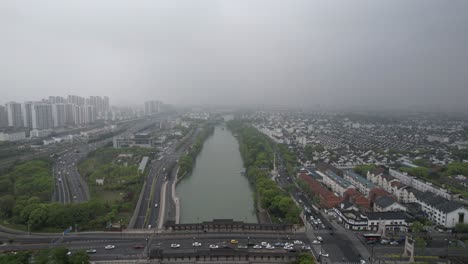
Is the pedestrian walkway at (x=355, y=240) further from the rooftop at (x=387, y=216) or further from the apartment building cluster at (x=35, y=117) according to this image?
the apartment building cluster at (x=35, y=117)

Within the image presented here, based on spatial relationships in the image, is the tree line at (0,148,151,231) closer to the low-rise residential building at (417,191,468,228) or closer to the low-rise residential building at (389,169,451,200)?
the low-rise residential building at (417,191,468,228)

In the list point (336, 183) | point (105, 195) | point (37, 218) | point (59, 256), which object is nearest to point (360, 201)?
point (336, 183)

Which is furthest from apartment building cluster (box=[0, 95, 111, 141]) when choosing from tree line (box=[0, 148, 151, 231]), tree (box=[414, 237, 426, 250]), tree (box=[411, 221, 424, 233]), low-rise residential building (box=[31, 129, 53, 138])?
tree (box=[414, 237, 426, 250])

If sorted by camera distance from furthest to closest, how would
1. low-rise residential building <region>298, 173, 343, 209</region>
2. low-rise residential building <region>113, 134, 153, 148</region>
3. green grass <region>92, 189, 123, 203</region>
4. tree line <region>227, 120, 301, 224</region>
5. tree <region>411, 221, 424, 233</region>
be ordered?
low-rise residential building <region>113, 134, 153, 148</region>
green grass <region>92, 189, 123, 203</region>
low-rise residential building <region>298, 173, 343, 209</region>
tree line <region>227, 120, 301, 224</region>
tree <region>411, 221, 424, 233</region>

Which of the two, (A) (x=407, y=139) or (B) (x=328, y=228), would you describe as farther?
Answer: (A) (x=407, y=139)

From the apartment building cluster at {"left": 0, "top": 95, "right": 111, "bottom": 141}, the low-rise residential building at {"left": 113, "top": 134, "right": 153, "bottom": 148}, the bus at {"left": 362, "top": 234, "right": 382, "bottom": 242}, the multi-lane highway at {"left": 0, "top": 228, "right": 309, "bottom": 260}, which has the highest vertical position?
the apartment building cluster at {"left": 0, "top": 95, "right": 111, "bottom": 141}

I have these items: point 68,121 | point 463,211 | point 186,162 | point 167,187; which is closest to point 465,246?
point 463,211

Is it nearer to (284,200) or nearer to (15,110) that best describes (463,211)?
(284,200)

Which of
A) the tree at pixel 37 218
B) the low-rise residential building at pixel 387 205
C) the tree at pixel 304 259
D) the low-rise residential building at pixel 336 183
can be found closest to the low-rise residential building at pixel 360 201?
the low-rise residential building at pixel 387 205
